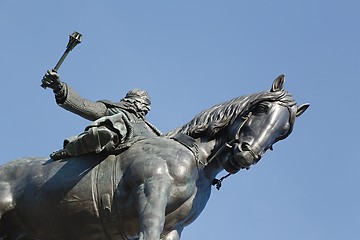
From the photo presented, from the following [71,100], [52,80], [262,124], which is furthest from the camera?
[71,100]

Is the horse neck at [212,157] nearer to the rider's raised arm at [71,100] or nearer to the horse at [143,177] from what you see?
the horse at [143,177]

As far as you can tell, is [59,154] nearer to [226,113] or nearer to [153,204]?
[153,204]

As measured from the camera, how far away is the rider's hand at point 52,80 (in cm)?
984

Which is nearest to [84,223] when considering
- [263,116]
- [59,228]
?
[59,228]

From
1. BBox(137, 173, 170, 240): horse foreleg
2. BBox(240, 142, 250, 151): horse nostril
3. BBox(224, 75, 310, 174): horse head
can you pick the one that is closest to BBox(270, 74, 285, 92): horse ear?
BBox(224, 75, 310, 174): horse head

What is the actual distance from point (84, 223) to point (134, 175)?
784 millimetres

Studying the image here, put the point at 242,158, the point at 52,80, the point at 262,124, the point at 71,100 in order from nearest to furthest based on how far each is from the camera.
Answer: the point at 242,158 → the point at 262,124 → the point at 52,80 → the point at 71,100

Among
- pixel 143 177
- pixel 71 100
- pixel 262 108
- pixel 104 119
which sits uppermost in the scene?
pixel 262 108

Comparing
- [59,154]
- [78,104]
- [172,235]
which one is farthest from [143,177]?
[78,104]

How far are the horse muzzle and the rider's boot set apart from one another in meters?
1.28

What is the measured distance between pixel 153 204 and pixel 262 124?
65.1 inches

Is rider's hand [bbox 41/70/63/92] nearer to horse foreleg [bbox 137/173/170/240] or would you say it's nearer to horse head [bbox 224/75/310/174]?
horse foreleg [bbox 137/173/170/240]

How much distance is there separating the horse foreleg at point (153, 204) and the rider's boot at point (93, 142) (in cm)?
70

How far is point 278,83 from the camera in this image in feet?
33.5
